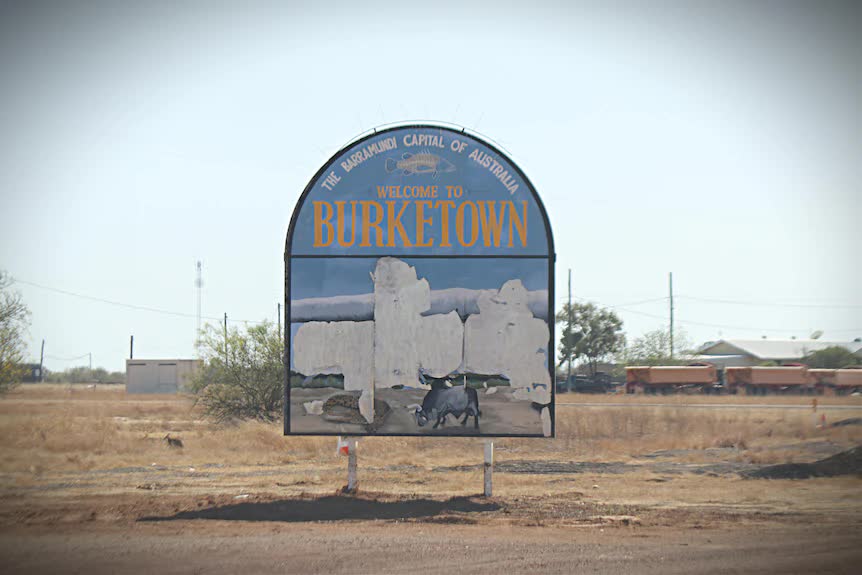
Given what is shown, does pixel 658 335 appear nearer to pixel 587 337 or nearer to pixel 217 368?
pixel 587 337

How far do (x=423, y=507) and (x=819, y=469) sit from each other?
9.05 metres

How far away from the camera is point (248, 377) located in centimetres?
3002

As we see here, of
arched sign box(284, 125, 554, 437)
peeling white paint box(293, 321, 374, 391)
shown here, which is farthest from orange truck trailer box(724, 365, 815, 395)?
peeling white paint box(293, 321, 374, 391)

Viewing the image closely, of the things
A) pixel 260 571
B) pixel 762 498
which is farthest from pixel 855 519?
pixel 260 571

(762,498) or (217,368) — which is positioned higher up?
(217,368)

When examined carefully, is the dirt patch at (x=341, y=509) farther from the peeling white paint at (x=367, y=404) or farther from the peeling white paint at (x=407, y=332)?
the peeling white paint at (x=407, y=332)

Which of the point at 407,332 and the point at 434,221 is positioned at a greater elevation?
the point at 434,221

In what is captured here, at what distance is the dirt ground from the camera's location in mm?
10102

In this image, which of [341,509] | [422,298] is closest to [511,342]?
[422,298]

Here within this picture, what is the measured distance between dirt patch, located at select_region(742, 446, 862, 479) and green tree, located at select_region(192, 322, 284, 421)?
1664 cm

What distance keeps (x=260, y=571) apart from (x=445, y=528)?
11.0 feet

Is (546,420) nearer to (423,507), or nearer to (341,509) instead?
(423,507)

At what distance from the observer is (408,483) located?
17.0 meters

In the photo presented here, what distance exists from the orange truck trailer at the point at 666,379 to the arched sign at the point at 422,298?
50.3 metres
